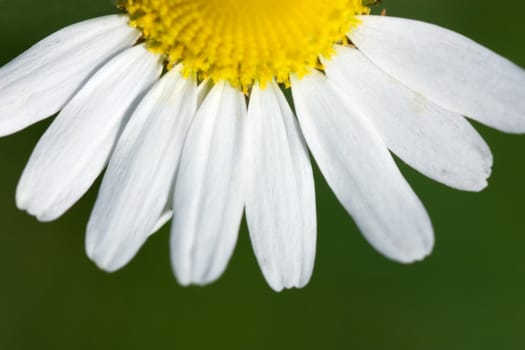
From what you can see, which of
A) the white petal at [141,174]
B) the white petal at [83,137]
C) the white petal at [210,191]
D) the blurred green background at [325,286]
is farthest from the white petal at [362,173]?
the blurred green background at [325,286]

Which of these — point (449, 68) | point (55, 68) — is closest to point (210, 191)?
point (55, 68)

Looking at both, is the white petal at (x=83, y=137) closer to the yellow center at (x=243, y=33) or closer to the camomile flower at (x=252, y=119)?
the camomile flower at (x=252, y=119)

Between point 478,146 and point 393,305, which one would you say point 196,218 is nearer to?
point 478,146

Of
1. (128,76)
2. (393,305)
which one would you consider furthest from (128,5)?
(393,305)

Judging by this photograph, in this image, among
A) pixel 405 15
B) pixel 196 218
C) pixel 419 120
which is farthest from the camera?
pixel 405 15

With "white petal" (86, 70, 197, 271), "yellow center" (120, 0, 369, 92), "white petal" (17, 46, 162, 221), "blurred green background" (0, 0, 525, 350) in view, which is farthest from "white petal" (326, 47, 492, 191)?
"blurred green background" (0, 0, 525, 350)

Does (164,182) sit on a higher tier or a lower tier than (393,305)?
higher
